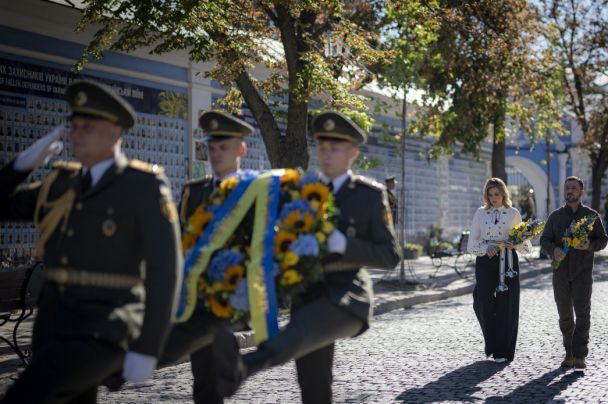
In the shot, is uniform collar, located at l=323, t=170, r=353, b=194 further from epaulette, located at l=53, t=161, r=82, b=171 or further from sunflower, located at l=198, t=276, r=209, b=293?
epaulette, located at l=53, t=161, r=82, b=171

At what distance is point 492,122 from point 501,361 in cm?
1501

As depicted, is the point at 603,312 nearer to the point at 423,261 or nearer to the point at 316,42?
the point at 316,42

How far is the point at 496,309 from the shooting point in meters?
Answer: 10.5

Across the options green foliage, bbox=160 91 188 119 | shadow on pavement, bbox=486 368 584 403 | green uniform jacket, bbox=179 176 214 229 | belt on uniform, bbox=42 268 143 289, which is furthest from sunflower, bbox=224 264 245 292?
green foliage, bbox=160 91 188 119

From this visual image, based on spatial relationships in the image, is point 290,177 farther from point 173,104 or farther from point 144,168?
point 173,104

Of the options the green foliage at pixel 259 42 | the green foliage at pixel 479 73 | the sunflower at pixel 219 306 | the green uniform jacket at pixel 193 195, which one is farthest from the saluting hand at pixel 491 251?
the green foliage at pixel 479 73

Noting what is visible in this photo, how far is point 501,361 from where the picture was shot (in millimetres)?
10102

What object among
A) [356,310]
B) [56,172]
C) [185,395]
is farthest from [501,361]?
[56,172]

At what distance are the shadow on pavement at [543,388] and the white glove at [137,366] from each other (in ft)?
14.6

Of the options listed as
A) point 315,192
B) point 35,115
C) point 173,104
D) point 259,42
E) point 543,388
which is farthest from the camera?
point 173,104

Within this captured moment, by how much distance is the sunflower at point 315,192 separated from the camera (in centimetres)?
515

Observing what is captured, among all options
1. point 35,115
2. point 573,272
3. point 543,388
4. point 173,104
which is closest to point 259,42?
point 35,115

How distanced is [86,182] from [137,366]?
89 centimetres

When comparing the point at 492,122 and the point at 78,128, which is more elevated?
the point at 492,122
